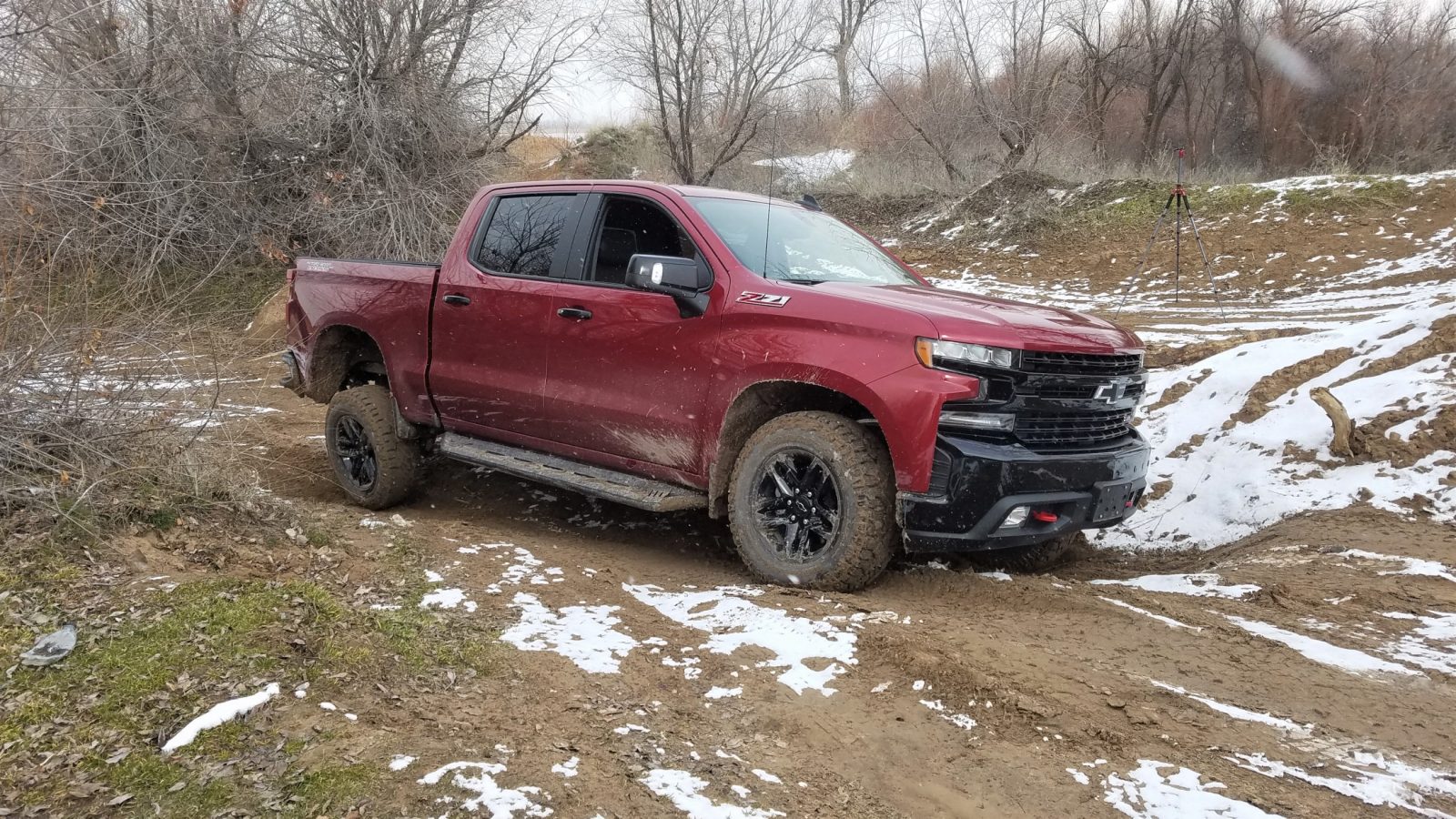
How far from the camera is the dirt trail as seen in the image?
2.48 metres

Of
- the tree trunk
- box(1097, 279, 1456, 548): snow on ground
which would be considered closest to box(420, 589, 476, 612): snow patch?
box(1097, 279, 1456, 548): snow on ground

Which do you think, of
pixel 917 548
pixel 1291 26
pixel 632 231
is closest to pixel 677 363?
pixel 632 231

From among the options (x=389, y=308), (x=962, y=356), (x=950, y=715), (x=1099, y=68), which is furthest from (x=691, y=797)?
(x=1099, y=68)

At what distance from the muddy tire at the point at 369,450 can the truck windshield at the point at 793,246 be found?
98.6 inches

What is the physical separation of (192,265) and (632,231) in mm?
11582

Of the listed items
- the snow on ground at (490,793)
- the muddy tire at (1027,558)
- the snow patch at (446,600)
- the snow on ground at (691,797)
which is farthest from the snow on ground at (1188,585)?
the snow on ground at (490,793)

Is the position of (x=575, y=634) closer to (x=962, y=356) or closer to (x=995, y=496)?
(x=995, y=496)

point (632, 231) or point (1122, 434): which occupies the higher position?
point (632, 231)

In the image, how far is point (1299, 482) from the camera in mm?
5422

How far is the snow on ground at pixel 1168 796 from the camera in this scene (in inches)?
93.7

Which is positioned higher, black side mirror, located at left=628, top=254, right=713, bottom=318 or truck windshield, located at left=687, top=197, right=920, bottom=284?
truck windshield, located at left=687, top=197, right=920, bottom=284

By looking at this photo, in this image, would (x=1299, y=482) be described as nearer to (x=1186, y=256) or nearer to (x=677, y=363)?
(x=677, y=363)

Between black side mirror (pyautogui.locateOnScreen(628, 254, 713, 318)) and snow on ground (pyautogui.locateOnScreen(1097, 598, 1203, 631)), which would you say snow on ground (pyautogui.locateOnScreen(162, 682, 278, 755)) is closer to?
black side mirror (pyautogui.locateOnScreen(628, 254, 713, 318))

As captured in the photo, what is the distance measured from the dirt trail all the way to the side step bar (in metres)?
0.37
